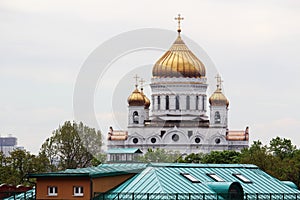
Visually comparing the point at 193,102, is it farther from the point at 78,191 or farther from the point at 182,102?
the point at 78,191

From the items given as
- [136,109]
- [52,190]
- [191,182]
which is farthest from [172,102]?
[52,190]

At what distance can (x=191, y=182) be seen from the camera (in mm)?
57031

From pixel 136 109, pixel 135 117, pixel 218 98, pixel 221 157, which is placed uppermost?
pixel 218 98

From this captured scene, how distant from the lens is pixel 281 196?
58.6 m

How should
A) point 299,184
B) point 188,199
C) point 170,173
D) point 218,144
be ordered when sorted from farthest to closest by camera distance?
1. point 218,144
2. point 299,184
3. point 170,173
4. point 188,199

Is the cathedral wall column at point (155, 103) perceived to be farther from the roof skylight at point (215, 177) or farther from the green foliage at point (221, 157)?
the roof skylight at point (215, 177)

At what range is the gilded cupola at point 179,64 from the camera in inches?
5738

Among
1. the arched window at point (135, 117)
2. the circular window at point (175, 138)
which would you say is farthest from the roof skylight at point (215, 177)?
the arched window at point (135, 117)

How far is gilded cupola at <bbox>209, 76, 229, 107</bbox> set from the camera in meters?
145

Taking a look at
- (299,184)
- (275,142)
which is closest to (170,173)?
(299,184)

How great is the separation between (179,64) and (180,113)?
593 centimetres

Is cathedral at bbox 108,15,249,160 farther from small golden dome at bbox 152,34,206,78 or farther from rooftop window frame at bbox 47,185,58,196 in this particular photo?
rooftop window frame at bbox 47,185,58,196

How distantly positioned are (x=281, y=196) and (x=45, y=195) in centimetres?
1110

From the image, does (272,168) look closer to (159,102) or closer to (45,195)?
(45,195)
